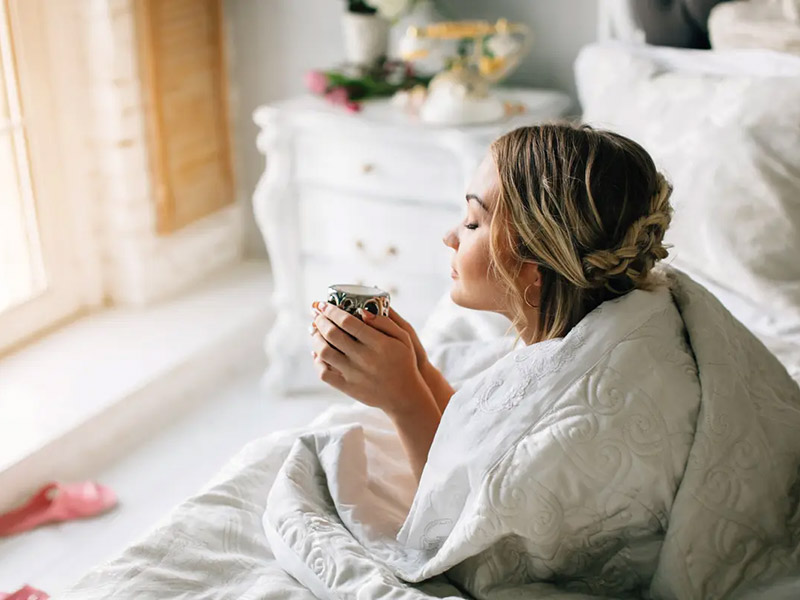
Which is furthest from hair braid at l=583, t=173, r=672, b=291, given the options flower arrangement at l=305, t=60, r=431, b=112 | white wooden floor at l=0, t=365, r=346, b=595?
flower arrangement at l=305, t=60, r=431, b=112

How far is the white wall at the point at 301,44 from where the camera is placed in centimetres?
244

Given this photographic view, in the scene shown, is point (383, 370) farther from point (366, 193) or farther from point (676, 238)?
point (366, 193)

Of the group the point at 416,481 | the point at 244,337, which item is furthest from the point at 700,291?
the point at 244,337

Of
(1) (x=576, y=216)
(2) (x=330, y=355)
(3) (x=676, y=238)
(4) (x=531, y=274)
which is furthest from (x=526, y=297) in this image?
(3) (x=676, y=238)

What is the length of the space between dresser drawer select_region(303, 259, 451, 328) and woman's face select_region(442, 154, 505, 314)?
1044mm

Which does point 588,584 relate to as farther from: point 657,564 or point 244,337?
point 244,337

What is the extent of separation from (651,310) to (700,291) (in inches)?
5.0

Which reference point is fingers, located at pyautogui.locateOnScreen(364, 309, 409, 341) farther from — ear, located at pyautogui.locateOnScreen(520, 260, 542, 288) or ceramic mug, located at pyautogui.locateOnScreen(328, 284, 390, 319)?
ear, located at pyautogui.locateOnScreen(520, 260, 542, 288)

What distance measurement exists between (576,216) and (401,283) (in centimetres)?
130

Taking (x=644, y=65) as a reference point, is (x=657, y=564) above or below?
below

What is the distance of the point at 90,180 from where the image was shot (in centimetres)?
251

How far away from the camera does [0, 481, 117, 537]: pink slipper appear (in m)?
1.89

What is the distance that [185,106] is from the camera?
2.65 meters

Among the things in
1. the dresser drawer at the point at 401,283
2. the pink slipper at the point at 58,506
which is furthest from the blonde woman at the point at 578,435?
the dresser drawer at the point at 401,283
